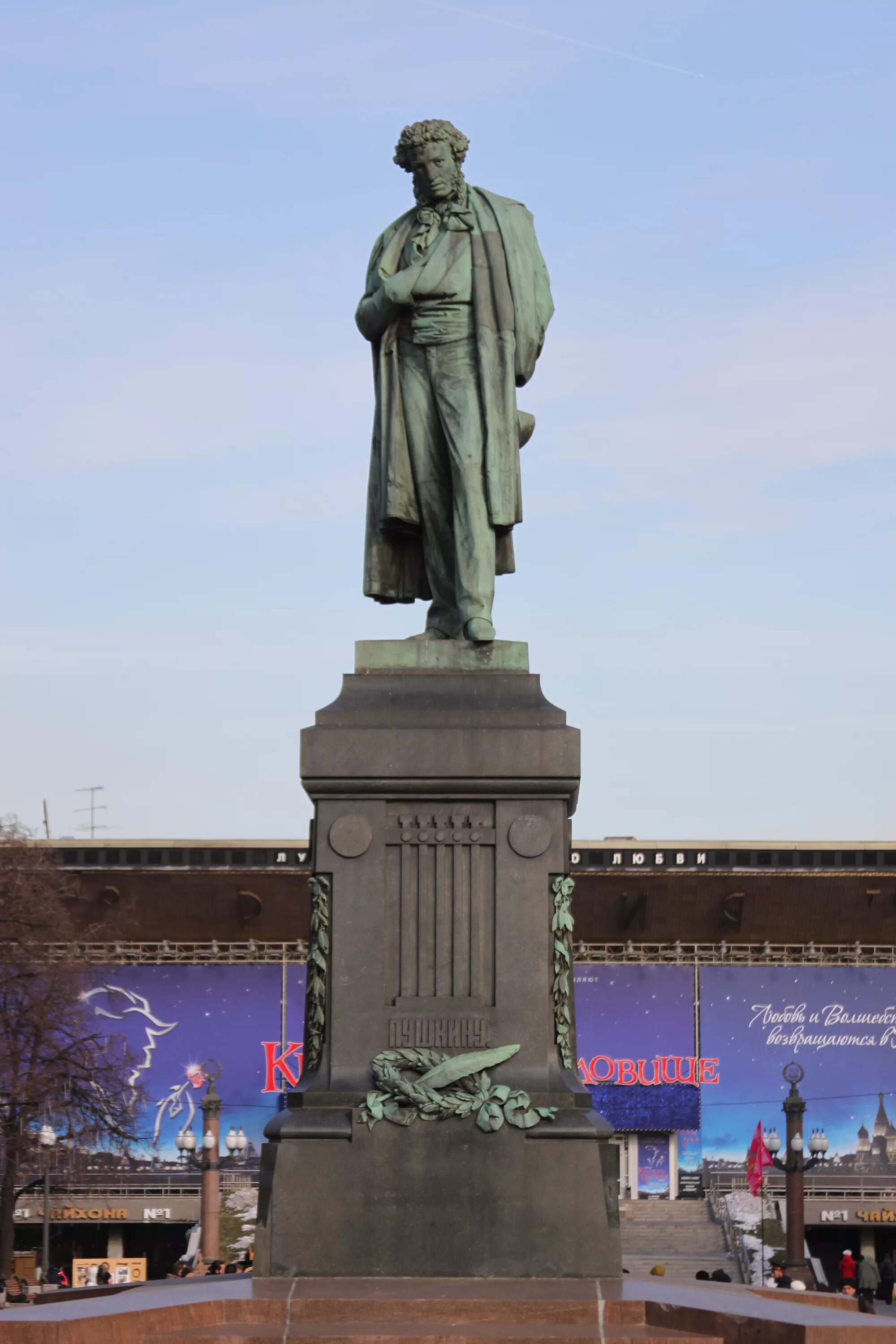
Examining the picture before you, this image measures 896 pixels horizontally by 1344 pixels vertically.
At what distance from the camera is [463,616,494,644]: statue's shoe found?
1116 cm

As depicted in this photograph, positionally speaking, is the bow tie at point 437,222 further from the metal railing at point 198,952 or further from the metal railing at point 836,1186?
the metal railing at point 198,952

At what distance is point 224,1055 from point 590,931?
1137 centimetres

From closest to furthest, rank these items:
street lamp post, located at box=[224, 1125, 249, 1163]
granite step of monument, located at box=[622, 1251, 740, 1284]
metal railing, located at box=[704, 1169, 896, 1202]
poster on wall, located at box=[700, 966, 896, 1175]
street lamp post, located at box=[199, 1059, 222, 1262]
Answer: street lamp post, located at box=[199, 1059, 222, 1262], granite step of monument, located at box=[622, 1251, 740, 1284], street lamp post, located at box=[224, 1125, 249, 1163], metal railing, located at box=[704, 1169, 896, 1202], poster on wall, located at box=[700, 966, 896, 1175]

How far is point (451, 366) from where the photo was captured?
11484 millimetres

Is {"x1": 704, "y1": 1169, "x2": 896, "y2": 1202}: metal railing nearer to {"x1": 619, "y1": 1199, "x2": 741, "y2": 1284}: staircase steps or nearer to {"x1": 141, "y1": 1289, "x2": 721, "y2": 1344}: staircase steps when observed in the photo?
{"x1": 619, "y1": 1199, "x2": 741, "y2": 1284}: staircase steps

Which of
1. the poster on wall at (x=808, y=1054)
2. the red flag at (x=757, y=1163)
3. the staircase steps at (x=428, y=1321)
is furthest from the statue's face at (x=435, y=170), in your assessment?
the poster on wall at (x=808, y=1054)

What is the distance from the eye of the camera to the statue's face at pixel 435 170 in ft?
37.6

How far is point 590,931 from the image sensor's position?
62.5 m

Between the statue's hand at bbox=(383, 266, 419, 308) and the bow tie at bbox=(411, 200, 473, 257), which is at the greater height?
the bow tie at bbox=(411, 200, 473, 257)

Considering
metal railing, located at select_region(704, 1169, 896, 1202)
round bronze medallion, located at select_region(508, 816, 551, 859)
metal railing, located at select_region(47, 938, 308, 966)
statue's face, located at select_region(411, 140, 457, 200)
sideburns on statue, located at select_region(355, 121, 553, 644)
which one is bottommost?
round bronze medallion, located at select_region(508, 816, 551, 859)

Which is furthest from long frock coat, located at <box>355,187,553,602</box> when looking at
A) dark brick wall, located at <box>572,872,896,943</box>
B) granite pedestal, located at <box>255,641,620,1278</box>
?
dark brick wall, located at <box>572,872,896,943</box>

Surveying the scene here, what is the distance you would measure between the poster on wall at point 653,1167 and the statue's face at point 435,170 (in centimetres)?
4919

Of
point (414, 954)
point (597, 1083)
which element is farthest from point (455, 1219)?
point (597, 1083)

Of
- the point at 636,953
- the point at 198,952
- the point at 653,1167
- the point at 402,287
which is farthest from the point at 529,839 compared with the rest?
the point at 198,952
